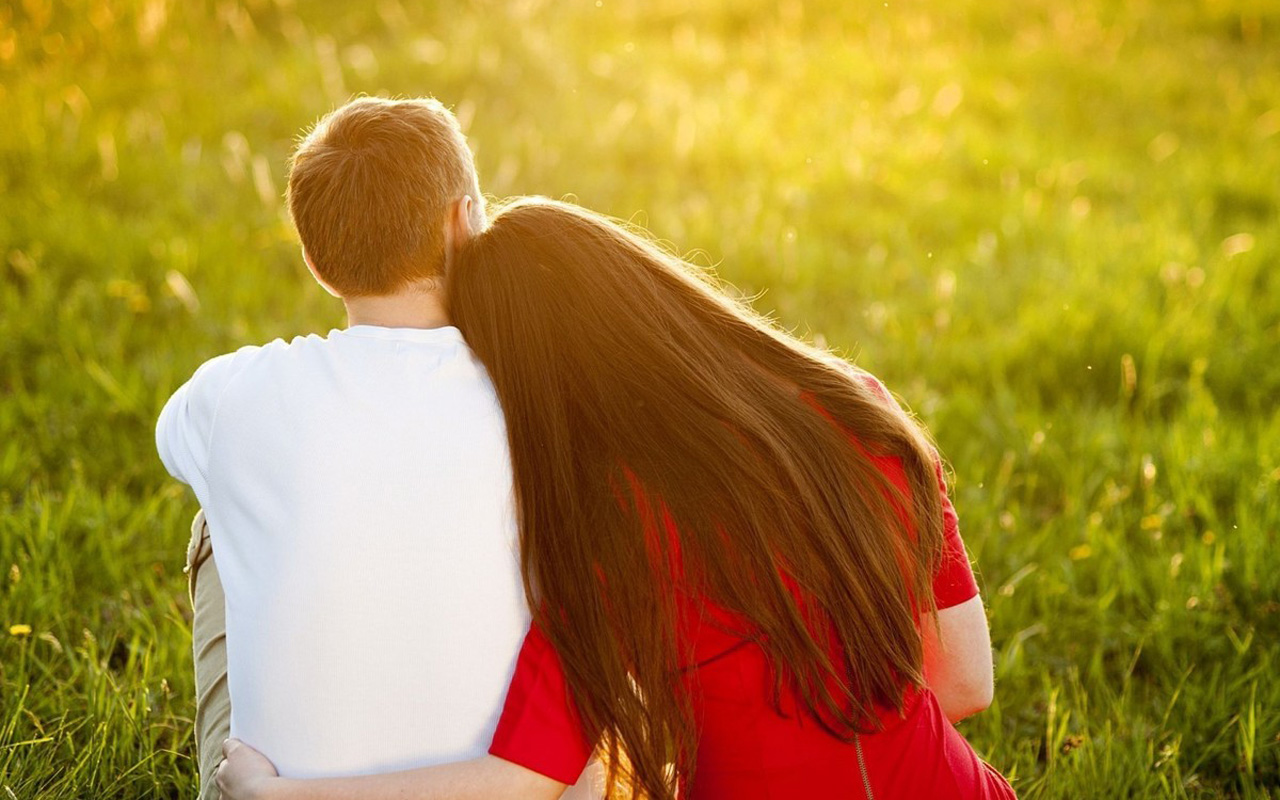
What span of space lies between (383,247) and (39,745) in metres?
1.42

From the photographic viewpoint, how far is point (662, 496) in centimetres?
175

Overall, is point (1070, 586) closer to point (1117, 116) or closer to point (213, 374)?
point (213, 374)

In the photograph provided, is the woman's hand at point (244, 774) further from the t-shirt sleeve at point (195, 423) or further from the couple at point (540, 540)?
the t-shirt sleeve at point (195, 423)

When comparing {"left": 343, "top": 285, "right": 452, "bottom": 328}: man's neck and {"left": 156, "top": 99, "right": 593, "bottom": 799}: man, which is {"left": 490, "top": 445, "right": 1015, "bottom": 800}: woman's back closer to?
{"left": 156, "top": 99, "right": 593, "bottom": 799}: man

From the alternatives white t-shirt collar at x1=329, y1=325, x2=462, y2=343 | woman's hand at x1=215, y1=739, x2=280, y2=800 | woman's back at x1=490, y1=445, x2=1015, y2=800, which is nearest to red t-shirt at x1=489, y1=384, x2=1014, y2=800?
woman's back at x1=490, y1=445, x2=1015, y2=800

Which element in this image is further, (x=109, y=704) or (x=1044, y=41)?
(x=1044, y=41)

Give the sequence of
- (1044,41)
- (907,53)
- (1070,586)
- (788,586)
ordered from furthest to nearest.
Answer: (1044,41)
(907,53)
(1070,586)
(788,586)

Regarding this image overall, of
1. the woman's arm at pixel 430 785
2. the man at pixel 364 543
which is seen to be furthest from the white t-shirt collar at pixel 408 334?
the woman's arm at pixel 430 785

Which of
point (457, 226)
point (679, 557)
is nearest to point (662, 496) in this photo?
point (679, 557)

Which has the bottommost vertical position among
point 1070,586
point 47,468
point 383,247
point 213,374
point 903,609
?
point 1070,586

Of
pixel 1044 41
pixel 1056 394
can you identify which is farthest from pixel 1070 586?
pixel 1044 41

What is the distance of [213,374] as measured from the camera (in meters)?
1.88

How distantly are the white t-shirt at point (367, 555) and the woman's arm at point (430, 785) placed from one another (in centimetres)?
4

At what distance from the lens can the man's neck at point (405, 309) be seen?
6.29ft
